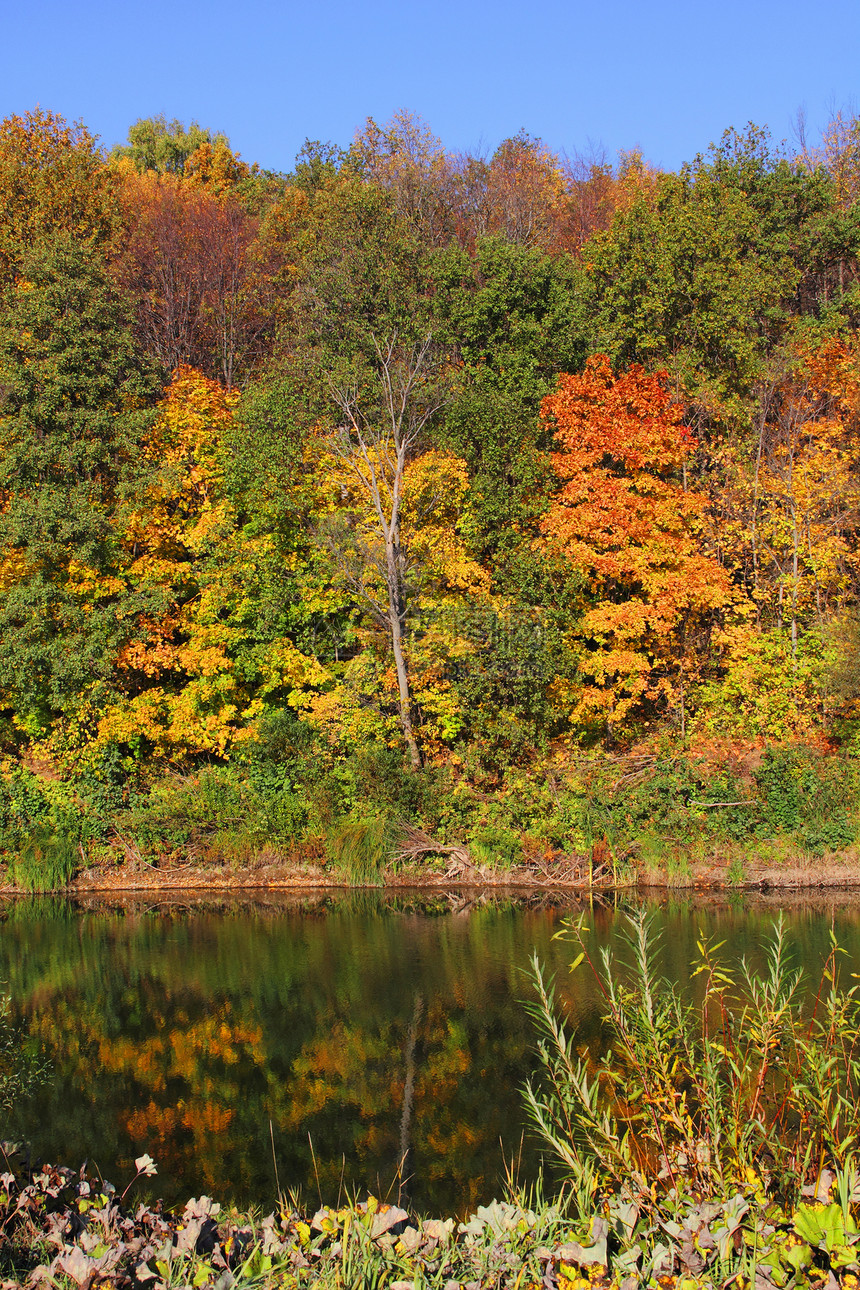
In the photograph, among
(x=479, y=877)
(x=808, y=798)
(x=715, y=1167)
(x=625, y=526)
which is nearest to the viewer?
(x=715, y=1167)

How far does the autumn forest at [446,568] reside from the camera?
2042 cm

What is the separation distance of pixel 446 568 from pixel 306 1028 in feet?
37.0

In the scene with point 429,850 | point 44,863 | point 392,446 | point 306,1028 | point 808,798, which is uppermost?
point 392,446

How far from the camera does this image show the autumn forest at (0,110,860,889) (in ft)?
67.0

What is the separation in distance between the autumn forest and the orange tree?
0.28ft

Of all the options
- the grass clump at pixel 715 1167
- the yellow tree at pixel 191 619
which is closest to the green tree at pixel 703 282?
the yellow tree at pixel 191 619

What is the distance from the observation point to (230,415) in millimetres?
24766

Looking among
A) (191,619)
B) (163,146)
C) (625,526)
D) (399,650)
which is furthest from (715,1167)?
(163,146)

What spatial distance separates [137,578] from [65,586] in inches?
59.4

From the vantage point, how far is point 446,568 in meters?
21.8

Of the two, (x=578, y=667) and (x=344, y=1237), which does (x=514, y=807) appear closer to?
(x=578, y=667)

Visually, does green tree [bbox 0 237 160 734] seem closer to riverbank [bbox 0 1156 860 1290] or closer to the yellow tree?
the yellow tree

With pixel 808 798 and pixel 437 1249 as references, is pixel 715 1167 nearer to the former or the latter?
pixel 437 1249

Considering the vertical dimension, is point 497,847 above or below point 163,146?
below
